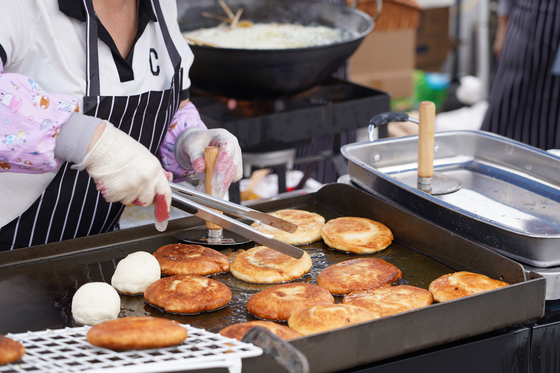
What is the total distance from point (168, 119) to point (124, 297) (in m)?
0.78

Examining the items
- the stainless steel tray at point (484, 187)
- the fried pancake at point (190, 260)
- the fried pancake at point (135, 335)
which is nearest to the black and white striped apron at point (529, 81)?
the stainless steel tray at point (484, 187)

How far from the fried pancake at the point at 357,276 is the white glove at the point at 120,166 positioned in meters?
0.57

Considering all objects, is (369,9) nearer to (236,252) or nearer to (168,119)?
(168,119)

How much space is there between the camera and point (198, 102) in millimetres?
3092

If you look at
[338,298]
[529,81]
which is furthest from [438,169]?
[529,81]

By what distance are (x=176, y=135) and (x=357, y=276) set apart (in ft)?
3.18

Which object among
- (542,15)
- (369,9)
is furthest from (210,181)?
(369,9)

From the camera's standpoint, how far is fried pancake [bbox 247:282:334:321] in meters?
1.48

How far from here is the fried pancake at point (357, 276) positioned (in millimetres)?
1612

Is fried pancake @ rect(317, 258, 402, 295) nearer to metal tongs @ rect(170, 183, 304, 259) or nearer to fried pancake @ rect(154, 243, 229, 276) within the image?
metal tongs @ rect(170, 183, 304, 259)

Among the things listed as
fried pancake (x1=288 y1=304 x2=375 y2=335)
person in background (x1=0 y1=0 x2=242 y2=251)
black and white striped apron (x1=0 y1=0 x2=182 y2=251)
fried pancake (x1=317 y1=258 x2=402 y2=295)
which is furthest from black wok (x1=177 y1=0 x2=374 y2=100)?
fried pancake (x1=288 y1=304 x2=375 y2=335)

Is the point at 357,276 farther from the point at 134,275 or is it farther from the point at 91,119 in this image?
the point at 91,119

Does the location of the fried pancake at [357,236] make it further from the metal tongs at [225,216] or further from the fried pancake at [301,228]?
the metal tongs at [225,216]

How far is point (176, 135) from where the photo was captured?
87.4 inches
